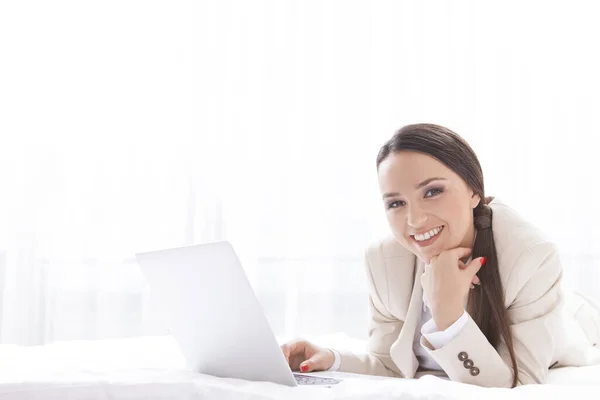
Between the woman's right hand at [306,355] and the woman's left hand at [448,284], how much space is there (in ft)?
0.86

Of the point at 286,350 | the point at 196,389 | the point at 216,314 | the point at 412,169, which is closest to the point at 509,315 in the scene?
the point at 412,169

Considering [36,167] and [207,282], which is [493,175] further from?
[207,282]

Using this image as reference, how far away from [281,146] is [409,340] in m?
1.74

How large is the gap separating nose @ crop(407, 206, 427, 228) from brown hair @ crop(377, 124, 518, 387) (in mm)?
107

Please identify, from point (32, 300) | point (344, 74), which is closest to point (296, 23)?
point (344, 74)

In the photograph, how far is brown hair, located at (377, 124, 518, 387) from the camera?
4.54 ft

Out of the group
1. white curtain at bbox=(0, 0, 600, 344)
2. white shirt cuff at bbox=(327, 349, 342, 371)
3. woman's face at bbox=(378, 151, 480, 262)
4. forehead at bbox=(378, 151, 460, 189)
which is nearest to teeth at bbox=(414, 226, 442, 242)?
woman's face at bbox=(378, 151, 480, 262)

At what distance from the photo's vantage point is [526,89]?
3066mm

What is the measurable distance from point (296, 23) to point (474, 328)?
2.08 m

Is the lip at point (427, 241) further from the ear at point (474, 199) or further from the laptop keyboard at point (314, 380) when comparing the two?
the laptop keyboard at point (314, 380)

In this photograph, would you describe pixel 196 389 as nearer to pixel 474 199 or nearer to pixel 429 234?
pixel 429 234

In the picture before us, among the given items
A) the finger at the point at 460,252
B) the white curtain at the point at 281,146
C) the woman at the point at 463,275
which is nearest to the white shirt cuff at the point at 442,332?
the woman at the point at 463,275

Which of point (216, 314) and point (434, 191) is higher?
point (434, 191)

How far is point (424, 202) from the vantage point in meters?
1.38
